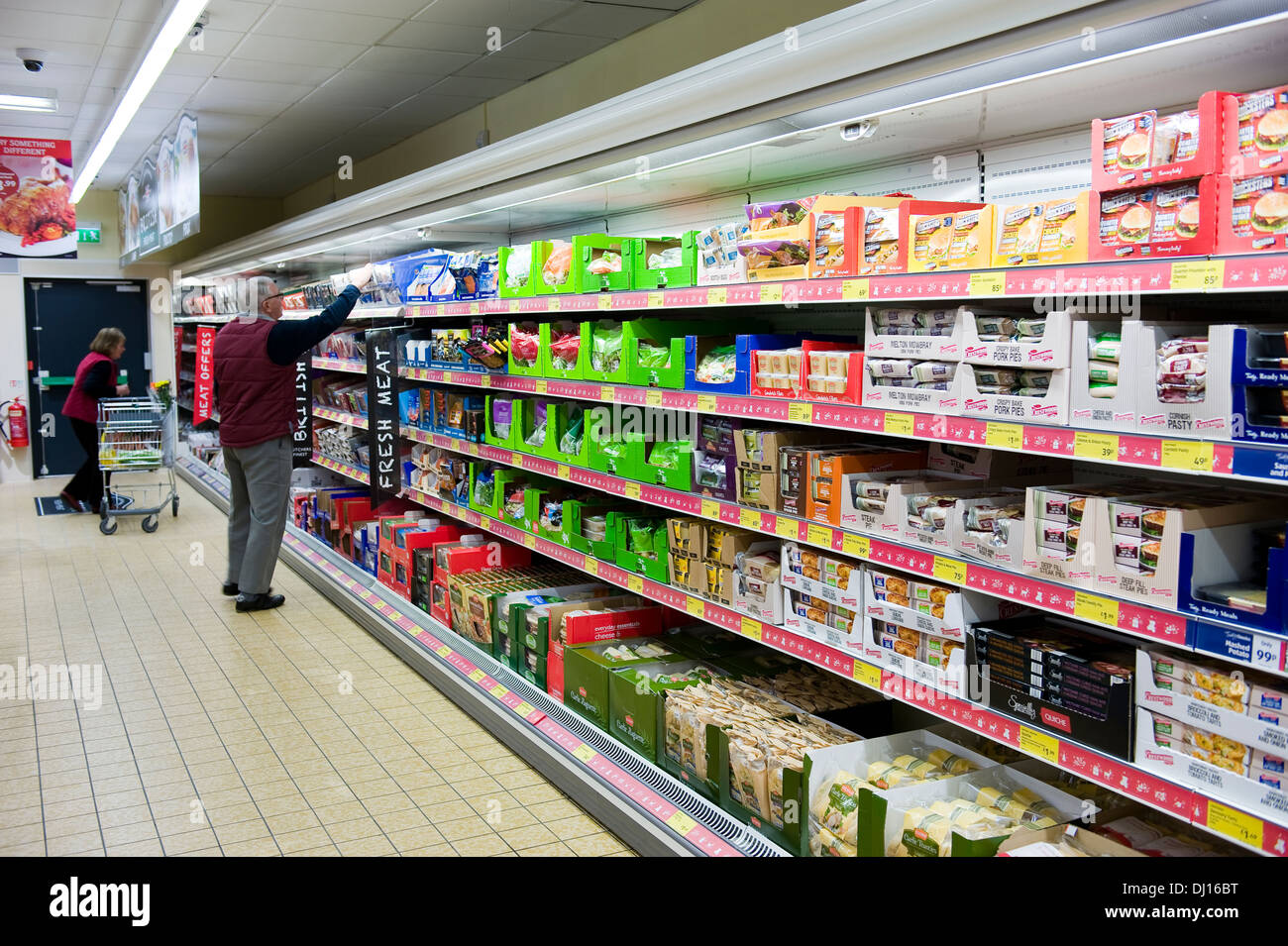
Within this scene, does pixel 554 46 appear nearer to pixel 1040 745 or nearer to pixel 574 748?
pixel 574 748

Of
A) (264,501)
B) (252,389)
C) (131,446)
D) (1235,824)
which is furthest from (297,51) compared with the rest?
(1235,824)

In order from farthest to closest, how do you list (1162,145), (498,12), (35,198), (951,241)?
(35,198), (498,12), (951,241), (1162,145)

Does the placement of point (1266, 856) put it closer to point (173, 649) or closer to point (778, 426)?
point (778, 426)

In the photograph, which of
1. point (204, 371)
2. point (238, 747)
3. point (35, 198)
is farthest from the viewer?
point (204, 371)

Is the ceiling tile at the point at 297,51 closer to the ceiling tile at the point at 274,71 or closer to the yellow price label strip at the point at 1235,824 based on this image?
the ceiling tile at the point at 274,71

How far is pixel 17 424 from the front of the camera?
12.7 metres

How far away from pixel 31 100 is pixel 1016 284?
826 cm

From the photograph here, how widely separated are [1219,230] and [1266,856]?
1126mm

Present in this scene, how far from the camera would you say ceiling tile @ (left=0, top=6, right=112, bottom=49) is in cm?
583

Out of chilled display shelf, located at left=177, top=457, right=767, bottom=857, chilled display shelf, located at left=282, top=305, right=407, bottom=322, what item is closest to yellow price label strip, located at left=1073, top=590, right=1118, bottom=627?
chilled display shelf, located at left=177, top=457, right=767, bottom=857

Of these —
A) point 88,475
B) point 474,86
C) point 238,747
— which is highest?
point 474,86

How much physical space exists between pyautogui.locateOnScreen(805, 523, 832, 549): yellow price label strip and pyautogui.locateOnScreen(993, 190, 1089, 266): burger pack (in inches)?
35.8

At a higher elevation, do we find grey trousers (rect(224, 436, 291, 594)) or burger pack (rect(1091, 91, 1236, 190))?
burger pack (rect(1091, 91, 1236, 190))

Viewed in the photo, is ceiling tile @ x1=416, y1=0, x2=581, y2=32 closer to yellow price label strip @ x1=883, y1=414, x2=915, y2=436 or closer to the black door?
yellow price label strip @ x1=883, y1=414, x2=915, y2=436
